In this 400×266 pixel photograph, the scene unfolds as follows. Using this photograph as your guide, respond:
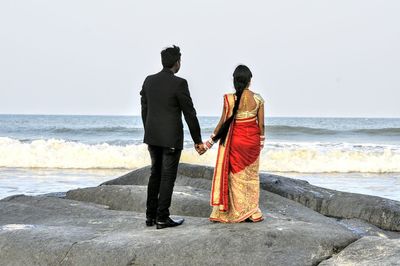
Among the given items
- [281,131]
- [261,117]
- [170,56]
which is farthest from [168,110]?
[281,131]

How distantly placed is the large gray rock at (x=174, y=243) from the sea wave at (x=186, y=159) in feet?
55.7

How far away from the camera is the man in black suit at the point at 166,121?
20.9 feet

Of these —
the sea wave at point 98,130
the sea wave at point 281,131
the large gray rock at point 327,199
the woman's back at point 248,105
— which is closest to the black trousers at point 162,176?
the woman's back at point 248,105

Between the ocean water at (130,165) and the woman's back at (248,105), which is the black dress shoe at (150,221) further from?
the ocean water at (130,165)

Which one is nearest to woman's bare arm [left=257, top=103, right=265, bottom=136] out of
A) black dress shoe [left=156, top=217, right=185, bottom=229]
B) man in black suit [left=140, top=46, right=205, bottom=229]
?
man in black suit [left=140, top=46, right=205, bottom=229]

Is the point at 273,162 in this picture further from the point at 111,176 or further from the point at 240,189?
the point at 240,189

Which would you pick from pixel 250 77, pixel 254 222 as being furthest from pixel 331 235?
pixel 250 77

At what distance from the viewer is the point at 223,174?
6.58 metres

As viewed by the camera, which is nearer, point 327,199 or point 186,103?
point 186,103

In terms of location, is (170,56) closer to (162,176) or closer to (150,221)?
(162,176)

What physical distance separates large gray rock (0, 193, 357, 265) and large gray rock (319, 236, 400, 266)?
121 millimetres

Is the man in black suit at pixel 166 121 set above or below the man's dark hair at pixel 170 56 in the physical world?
below

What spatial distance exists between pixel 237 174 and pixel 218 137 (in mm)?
438

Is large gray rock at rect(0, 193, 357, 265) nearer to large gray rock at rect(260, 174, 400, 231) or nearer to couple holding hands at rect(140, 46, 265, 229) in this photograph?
couple holding hands at rect(140, 46, 265, 229)
